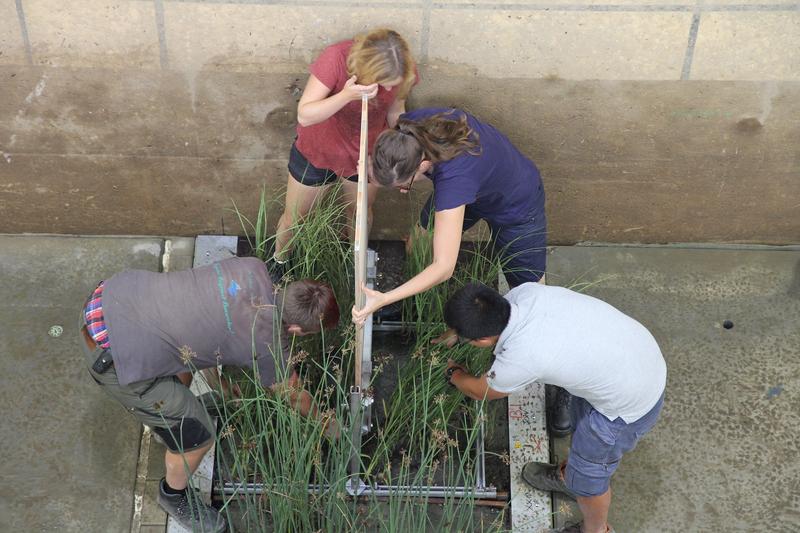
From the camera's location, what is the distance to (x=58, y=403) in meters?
3.86

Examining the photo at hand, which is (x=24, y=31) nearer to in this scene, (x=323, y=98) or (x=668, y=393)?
(x=323, y=98)

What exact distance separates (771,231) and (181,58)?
324cm

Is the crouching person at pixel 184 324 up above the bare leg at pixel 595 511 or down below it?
above

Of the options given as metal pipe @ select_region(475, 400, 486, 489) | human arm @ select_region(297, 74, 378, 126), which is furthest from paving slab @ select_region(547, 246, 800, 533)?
human arm @ select_region(297, 74, 378, 126)

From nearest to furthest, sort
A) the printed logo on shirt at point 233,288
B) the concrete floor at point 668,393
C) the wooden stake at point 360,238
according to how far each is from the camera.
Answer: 1. the wooden stake at point 360,238
2. the printed logo on shirt at point 233,288
3. the concrete floor at point 668,393

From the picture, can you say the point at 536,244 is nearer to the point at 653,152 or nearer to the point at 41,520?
the point at 653,152

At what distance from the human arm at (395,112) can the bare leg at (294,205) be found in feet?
1.53

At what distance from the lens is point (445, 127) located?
319 centimetres

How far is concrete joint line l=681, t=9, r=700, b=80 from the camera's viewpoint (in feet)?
11.9

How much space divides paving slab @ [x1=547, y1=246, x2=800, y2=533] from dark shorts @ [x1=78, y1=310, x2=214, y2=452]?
73.3 inches

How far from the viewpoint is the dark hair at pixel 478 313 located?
288 cm

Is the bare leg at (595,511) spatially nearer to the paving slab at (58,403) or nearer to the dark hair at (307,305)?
the dark hair at (307,305)

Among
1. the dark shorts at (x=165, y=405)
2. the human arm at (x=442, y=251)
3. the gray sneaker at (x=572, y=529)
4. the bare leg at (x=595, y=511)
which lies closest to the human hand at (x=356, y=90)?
the human arm at (x=442, y=251)

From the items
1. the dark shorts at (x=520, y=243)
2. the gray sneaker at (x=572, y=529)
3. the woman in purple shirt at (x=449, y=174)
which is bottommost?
the gray sneaker at (x=572, y=529)
